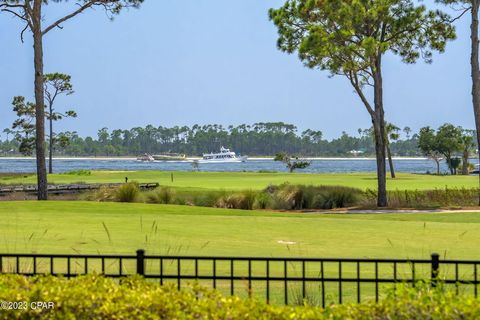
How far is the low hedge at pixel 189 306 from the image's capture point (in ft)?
23.2

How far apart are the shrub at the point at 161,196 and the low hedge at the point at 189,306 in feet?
98.8

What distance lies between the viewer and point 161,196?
3881 cm

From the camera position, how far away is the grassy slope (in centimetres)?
1538

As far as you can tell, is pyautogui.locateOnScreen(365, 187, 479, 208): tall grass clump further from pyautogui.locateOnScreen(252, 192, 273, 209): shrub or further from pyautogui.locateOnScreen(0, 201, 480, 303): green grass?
pyautogui.locateOnScreen(0, 201, 480, 303): green grass

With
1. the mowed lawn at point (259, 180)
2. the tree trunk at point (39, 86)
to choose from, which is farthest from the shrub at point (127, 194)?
the mowed lawn at point (259, 180)

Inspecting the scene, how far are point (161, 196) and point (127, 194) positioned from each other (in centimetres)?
200

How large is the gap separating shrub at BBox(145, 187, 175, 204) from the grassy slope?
1509 cm

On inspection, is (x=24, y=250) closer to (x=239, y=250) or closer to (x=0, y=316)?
(x=239, y=250)

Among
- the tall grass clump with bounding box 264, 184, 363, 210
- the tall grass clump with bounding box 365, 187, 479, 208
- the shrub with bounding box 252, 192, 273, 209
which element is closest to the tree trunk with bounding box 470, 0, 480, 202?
the tall grass clump with bounding box 365, 187, 479, 208

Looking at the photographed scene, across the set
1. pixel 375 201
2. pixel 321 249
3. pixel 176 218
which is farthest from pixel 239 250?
pixel 375 201

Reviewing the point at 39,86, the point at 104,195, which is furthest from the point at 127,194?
the point at 39,86

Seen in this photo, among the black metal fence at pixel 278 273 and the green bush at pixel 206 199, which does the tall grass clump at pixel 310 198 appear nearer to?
the green bush at pixel 206 199

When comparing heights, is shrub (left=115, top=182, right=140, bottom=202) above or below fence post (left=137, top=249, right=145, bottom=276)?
below

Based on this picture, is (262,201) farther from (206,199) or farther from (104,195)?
(104,195)
